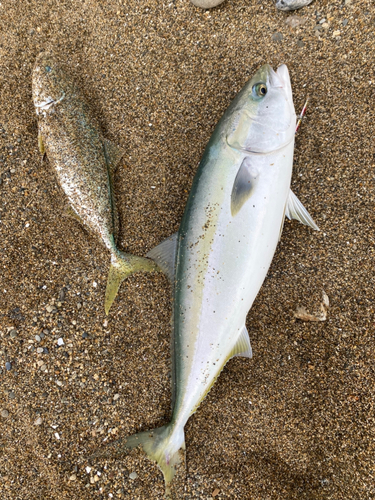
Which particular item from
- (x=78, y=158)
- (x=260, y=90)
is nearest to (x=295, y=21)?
(x=260, y=90)

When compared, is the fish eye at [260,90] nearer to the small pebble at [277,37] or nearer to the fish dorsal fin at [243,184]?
the fish dorsal fin at [243,184]

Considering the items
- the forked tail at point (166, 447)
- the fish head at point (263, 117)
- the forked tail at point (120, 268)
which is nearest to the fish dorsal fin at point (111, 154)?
the forked tail at point (120, 268)

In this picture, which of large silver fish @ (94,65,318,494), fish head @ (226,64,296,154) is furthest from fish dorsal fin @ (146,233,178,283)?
fish head @ (226,64,296,154)

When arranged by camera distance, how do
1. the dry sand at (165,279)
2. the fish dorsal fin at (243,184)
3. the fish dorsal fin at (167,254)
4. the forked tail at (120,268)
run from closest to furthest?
the fish dorsal fin at (243,184), the fish dorsal fin at (167,254), the dry sand at (165,279), the forked tail at (120,268)

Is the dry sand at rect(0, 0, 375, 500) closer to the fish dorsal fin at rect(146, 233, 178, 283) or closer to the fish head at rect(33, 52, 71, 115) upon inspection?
the fish head at rect(33, 52, 71, 115)

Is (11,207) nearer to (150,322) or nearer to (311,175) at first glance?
(150,322)
